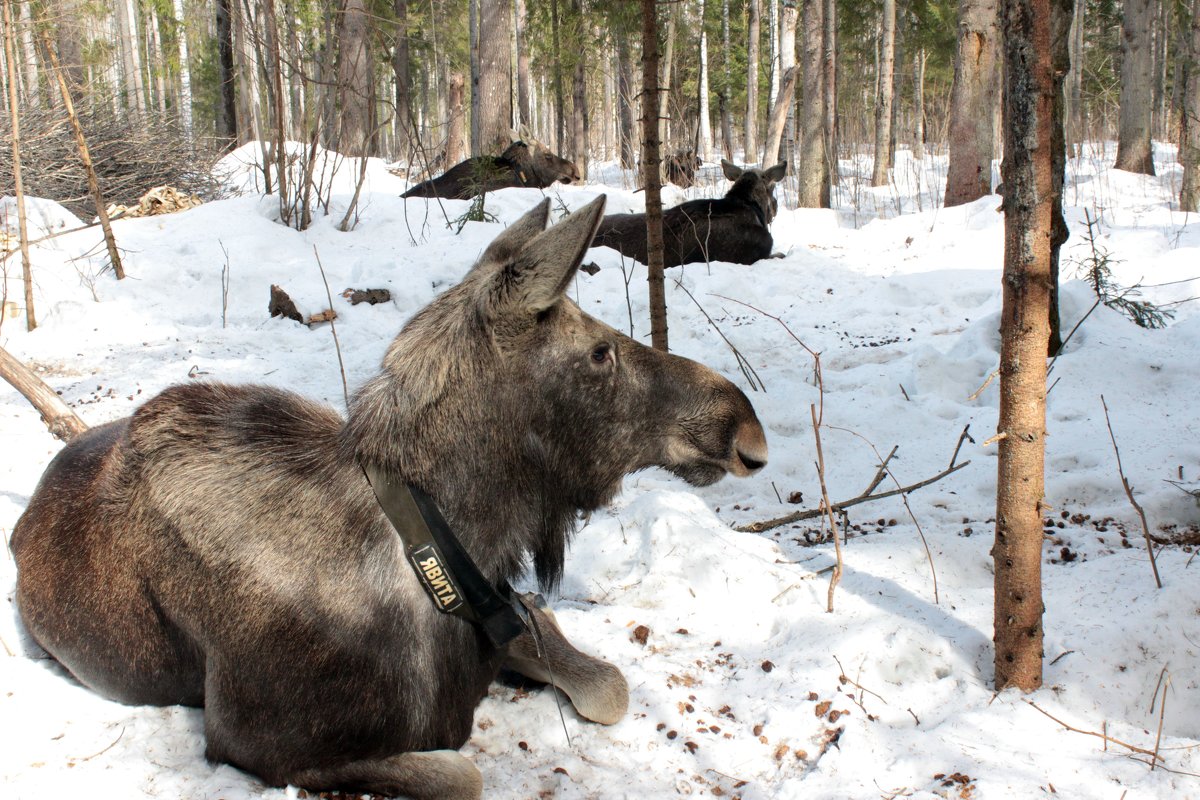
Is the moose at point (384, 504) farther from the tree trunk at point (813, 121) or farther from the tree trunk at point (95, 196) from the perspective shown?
the tree trunk at point (813, 121)

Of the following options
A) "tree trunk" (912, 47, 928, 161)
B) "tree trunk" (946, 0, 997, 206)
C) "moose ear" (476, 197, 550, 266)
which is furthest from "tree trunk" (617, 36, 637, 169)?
"moose ear" (476, 197, 550, 266)

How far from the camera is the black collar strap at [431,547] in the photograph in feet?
8.14

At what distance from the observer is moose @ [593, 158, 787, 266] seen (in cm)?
979

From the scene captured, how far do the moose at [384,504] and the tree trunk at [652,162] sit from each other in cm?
204

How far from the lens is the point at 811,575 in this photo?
3.72m

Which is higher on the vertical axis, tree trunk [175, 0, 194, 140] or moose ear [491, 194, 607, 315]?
tree trunk [175, 0, 194, 140]

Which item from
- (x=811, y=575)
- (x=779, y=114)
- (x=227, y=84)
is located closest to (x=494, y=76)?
(x=779, y=114)

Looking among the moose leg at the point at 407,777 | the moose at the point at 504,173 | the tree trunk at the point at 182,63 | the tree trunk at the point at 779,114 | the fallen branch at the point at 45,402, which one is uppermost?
the tree trunk at the point at 182,63

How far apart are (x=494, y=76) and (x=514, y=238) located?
42.4ft

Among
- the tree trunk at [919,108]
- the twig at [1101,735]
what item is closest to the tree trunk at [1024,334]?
the twig at [1101,735]

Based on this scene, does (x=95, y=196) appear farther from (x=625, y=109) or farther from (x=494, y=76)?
(x=625, y=109)

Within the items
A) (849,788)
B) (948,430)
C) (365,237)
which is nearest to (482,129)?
(365,237)

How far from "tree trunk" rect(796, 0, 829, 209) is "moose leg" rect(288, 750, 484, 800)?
40.2ft

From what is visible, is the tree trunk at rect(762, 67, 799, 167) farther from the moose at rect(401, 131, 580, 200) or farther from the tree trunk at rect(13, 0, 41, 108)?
the tree trunk at rect(13, 0, 41, 108)
